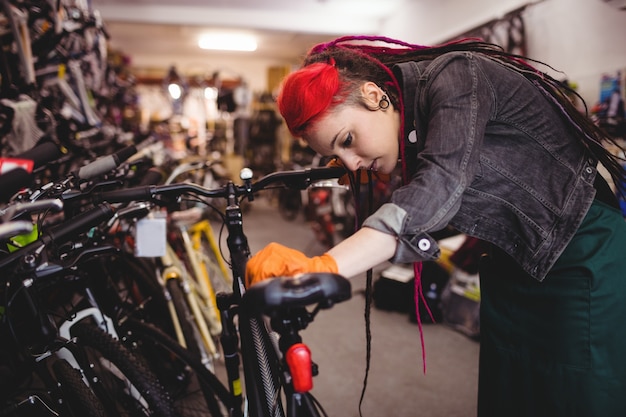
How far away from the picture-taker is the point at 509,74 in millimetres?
831

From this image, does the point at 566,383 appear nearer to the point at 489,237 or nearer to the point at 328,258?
the point at 489,237

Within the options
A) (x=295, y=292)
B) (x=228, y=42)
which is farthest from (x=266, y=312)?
(x=228, y=42)

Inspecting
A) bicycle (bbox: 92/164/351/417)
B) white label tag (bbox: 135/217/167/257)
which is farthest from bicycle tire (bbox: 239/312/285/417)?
white label tag (bbox: 135/217/167/257)

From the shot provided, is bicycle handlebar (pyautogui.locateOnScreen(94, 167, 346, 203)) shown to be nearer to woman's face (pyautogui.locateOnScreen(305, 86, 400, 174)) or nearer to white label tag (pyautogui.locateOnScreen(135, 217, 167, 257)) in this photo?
woman's face (pyautogui.locateOnScreen(305, 86, 400, 174))

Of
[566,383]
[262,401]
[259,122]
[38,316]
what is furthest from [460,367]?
[259,122]

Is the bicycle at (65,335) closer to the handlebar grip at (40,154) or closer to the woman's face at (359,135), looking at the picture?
the handlebar grip at (40,154)

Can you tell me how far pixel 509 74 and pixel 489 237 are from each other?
13.0 inches

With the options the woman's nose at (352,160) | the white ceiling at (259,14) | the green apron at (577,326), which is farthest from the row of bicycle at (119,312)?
the white ceiling at (259,14)

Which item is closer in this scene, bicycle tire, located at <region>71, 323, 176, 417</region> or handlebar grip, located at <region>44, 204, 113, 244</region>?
handlebar grip, located at <region>44, 204, 113, 244</region>

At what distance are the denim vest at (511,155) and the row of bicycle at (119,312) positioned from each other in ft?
1.20

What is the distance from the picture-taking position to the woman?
0.82 metres

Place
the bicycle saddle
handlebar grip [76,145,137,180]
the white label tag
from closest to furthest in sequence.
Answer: the bicycle saddle < handlebar grip [76,145,137,180] < the white label tag

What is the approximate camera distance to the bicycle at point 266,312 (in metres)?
0.60

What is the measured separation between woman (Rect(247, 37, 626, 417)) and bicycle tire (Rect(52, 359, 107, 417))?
0.87 metres
